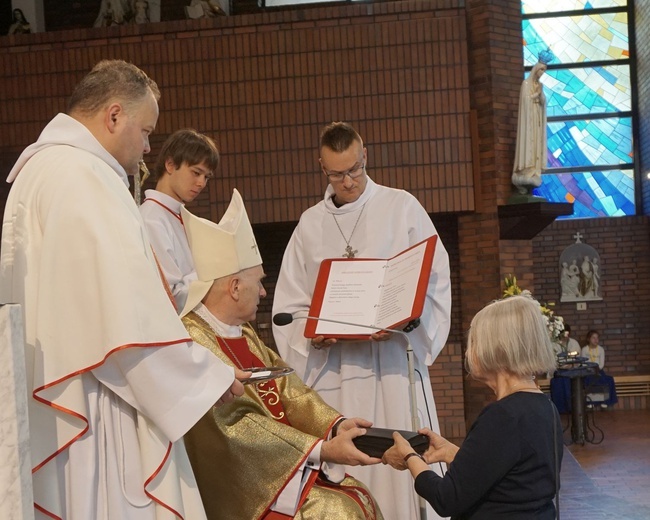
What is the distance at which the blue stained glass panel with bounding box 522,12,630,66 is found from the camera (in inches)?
Answer: 575

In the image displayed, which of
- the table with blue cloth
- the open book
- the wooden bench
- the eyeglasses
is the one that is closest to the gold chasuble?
the open book

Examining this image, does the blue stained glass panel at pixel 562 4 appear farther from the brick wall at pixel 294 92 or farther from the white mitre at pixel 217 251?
the white mitre at pixel 217 251

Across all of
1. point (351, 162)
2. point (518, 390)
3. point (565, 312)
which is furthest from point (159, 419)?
point (565, 312)

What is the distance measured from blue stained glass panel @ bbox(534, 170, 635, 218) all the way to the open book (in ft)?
34.7

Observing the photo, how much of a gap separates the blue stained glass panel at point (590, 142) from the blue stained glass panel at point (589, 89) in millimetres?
A: 222

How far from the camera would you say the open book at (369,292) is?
3.80 metres

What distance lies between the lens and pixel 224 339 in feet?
10.7

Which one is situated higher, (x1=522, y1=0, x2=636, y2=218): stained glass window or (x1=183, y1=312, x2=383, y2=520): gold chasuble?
(x1=522, y1=0, x2=636, y2=218): stained glass window

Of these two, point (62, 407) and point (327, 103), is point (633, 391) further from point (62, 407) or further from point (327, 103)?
point (62, 407)

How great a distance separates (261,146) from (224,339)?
7.53 meters

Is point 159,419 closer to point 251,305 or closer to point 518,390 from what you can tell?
point 251,305

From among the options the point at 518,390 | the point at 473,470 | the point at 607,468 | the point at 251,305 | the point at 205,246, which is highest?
the point at 205,246

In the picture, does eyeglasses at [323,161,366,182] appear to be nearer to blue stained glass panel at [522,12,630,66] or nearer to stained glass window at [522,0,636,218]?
stained glass window at [522,0,636,218]

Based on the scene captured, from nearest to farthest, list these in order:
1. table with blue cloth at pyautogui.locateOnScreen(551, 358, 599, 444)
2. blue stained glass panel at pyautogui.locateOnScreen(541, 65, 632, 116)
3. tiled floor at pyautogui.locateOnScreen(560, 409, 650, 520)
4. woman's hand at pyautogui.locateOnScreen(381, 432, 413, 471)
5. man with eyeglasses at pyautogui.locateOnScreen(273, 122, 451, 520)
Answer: woman's hand at pyautogui.locateOnScreen(381, 432, 413, 471) < man with eyeglasses at pyautogui.locateOnScreen(273, 122, 451, 520) < tiled floor at pyautogui.locateOnScreen(560, 409, 650, 520) < table with blue cloth at pyautogui.locateOnScreen(551, 358, 599, 444) < blue stained glass panel at pyautogui.locateOnScreen(541, 65, 632, 116)
